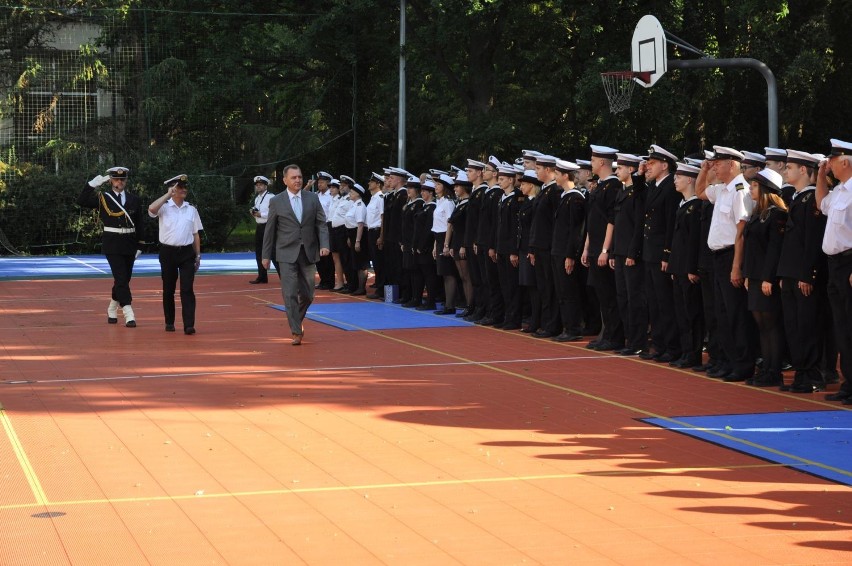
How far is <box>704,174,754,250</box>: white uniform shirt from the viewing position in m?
12.3

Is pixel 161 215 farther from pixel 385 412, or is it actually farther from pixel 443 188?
pixel 385 412

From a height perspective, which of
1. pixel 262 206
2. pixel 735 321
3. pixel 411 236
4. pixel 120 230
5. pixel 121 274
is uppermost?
pixel 262 206

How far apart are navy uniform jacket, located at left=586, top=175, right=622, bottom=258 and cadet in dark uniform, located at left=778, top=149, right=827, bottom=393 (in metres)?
3.12

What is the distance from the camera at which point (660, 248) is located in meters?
13.7

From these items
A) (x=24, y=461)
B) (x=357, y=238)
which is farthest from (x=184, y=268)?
(x=24, y=461)

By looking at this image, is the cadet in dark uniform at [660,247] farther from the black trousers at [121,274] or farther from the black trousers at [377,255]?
the black trousers at [377,255]

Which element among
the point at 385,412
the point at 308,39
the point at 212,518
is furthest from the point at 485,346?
the point at 308,39

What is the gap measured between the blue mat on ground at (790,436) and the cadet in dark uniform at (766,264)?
5.02 feet

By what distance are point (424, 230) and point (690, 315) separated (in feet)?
23.2

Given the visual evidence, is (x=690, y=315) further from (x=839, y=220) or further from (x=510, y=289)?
(x=510, y=289)

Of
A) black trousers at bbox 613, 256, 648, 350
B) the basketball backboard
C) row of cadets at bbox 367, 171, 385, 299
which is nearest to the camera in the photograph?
black trousers at bbox 613, 256, 648, 350

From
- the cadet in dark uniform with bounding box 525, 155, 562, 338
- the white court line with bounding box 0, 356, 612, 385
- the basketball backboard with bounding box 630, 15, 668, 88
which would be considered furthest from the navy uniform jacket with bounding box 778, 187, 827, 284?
the basketball backboard with bounding box 630, 15, 668, 88

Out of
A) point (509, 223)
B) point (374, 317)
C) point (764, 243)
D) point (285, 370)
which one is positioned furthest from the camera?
point (374, 317)

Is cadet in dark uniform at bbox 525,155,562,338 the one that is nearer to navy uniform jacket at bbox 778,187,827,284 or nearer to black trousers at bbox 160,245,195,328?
black trousers at bbox 160,245,195,328
